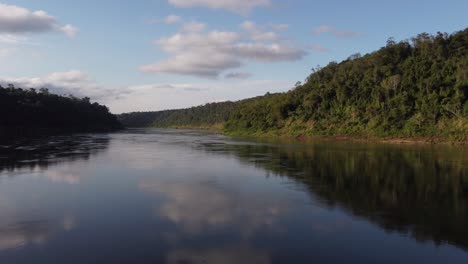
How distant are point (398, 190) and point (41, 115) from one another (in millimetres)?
105868

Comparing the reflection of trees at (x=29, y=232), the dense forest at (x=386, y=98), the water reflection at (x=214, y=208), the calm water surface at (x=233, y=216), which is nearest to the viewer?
the calm water surface at (x=233, y=216)

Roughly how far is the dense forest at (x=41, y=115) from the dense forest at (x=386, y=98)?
4876cm

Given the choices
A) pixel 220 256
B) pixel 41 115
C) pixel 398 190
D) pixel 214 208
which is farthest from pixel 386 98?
pixel 41 115

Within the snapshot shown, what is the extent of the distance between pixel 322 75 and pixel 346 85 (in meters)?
18.9

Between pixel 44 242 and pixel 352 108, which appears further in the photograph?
pixel 352 108

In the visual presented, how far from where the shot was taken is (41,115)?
352 feet

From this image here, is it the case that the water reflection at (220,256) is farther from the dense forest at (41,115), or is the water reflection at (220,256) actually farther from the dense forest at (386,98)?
the dense forest at (41,115)

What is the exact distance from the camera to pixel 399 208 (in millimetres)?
15883

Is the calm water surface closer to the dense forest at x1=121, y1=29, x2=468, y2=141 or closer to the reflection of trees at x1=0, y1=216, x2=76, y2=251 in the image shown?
the reflection of trees at x1=0, y1=216, x2=76, y2=251

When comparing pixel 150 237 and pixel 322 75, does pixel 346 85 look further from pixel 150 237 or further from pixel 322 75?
pixel 150 237

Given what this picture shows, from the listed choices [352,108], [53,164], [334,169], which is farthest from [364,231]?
[352,108]

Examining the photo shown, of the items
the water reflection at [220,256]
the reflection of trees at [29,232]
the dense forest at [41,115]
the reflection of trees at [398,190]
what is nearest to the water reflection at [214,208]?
the water reflection at [220,256]

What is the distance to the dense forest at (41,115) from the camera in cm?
9326

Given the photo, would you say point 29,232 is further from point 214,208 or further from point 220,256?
point 214,208
